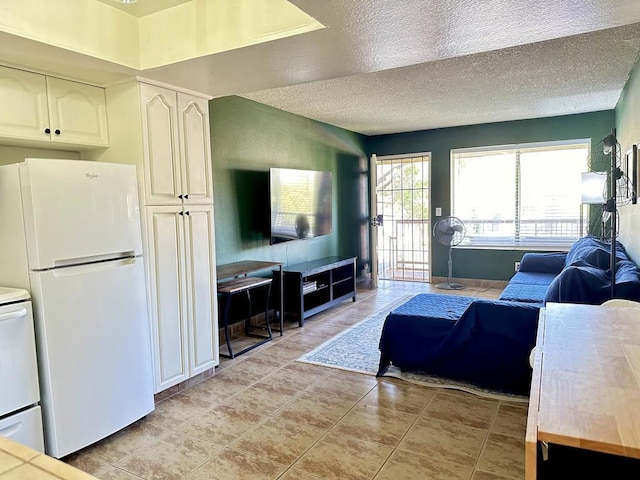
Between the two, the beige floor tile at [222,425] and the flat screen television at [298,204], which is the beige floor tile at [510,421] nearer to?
the beige floor tile at [222,425]

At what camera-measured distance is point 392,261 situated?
7.67m

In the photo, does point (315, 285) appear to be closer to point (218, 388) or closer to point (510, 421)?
point (218, 388)

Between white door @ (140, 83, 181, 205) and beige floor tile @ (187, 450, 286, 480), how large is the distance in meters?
1.60

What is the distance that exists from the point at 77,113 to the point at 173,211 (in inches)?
32.4

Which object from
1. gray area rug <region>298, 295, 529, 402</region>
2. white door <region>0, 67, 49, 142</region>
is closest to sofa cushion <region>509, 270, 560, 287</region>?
gray area rug <region>298, 295, 529, 402</region>

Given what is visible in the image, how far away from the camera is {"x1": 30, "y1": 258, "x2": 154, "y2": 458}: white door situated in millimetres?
2229

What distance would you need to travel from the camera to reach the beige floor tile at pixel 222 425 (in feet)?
8.26

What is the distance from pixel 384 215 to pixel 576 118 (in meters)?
3.09

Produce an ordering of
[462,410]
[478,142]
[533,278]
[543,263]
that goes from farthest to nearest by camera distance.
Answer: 1. [478,142]
2. [543,263]
3. [533,278]
4. [462,410]

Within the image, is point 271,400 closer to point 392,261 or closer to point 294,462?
point 294,462

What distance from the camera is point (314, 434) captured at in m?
2.53

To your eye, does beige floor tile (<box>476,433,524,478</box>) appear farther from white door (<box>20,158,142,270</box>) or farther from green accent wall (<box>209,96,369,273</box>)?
green accent wall (<box>209,96,369,273</box>)

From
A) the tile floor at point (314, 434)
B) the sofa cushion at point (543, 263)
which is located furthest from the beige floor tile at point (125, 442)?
the sofa cushion at point (543, 263)

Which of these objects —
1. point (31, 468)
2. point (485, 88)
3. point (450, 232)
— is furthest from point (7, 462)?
point (450, 232)
